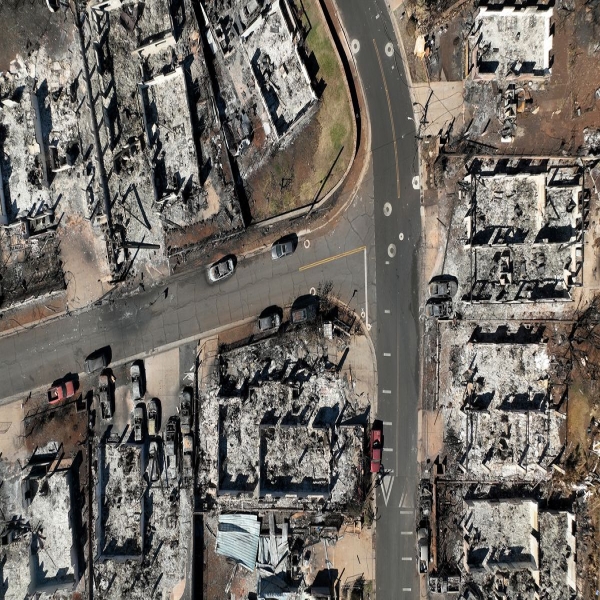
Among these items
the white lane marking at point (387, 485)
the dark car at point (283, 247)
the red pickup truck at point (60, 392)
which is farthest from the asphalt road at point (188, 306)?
the white lane marking at point (387, 485)

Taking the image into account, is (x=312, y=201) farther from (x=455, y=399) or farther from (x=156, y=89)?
(x=455, y=399)

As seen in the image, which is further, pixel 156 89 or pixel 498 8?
pixel 156 89

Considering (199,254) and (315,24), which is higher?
(315,24)

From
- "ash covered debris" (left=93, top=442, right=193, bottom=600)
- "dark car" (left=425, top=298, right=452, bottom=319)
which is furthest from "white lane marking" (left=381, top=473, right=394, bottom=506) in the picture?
"ash covered debris" (left=93, top=442, right=193, bottom=600)

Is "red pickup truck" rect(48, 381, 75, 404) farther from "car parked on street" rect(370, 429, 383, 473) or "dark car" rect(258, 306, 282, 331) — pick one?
"car parked on street" rect(370, 429, 383, 473)

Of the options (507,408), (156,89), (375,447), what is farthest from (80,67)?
(507,408)

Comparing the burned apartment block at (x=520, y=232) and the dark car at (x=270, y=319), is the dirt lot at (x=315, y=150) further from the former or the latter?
the burned apartment block at (x=520, y=232)
